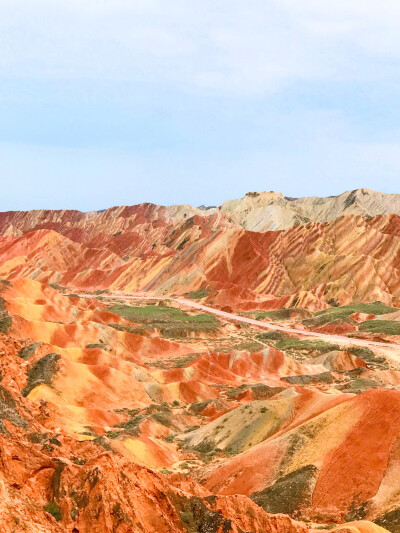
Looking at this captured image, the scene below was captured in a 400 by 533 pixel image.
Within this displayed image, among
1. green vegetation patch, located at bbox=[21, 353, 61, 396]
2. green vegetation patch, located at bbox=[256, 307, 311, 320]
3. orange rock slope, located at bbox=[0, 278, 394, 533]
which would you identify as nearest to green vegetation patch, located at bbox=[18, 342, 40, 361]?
orange rock slope, located at bbox=[0, 278, 394, 533]

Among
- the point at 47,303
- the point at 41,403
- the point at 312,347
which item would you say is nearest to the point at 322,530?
the point at 41,403

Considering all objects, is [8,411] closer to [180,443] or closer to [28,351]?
[180,443]

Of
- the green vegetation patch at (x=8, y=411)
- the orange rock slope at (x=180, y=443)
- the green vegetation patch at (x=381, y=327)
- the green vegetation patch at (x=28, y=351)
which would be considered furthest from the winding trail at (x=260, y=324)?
the green vegetation patch at (x=8, y=411)

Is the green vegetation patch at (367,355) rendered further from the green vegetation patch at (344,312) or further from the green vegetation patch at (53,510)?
the green vegetation patch at (53,510)

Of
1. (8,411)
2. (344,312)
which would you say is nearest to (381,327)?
(344,312)

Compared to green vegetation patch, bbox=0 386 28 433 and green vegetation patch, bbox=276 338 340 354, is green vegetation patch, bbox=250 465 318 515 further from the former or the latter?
green vegetation patch, bbox=276 338 340 354

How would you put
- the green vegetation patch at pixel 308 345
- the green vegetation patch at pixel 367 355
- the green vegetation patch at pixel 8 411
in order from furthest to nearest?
the green vegetation patch at pixel 308 345
the green vegetation patch at pixel 367 355
the green vegetation patch at pixel 8 411
